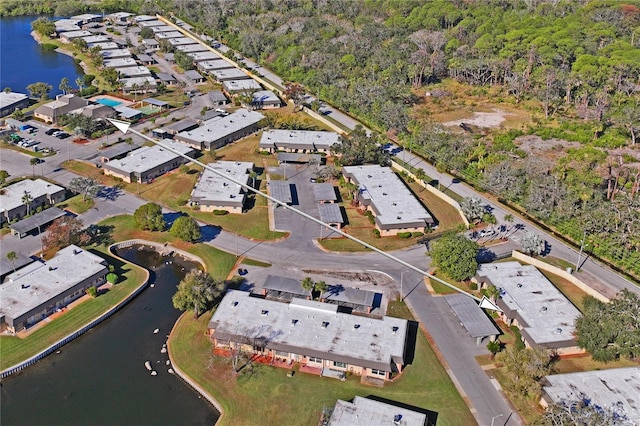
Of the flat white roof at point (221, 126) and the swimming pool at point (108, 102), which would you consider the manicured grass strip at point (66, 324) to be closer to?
the flat white roof at point (221, 126)

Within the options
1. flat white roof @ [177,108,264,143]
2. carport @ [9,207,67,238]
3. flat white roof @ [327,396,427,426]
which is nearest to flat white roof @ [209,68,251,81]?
flat white roof @ [177,108,264,143]

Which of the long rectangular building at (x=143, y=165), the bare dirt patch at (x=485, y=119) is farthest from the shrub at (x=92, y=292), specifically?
the bare dirt patch at (x=485, y=119)

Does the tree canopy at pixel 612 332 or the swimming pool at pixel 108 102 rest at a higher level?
the tree canopy at pixel 612 332

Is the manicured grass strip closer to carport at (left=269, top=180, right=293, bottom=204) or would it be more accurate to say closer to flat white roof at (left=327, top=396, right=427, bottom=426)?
carport at (left=269, top=180, right=293, bottom=204)

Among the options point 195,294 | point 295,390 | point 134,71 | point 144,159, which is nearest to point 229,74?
point 134,71

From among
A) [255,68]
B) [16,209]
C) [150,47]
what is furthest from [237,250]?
[150,47]

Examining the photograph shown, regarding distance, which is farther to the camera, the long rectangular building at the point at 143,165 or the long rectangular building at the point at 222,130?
the long rectangular building at the point at 222,130

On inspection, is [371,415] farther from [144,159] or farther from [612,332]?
[144,159]
